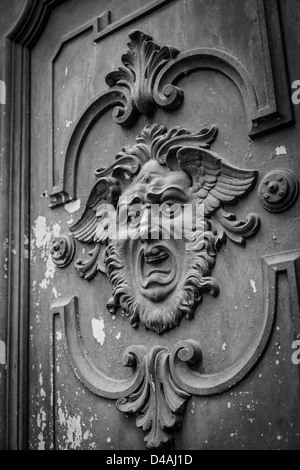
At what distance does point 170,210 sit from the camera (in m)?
1.95

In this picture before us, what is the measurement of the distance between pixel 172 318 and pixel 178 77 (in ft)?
2.25

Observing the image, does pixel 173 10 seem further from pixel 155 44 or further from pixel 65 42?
pixel 65 42

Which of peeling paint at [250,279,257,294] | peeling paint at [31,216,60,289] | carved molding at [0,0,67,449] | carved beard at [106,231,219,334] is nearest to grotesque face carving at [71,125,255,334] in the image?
carved beard at [106,231,219,334]

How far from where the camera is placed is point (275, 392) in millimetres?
1672

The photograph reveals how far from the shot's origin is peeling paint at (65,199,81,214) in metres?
2.24

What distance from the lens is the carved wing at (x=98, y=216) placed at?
210 cm

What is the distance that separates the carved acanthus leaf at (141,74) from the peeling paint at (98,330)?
0.60 meters

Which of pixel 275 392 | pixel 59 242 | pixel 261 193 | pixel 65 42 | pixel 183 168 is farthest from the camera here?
pixel 65 42

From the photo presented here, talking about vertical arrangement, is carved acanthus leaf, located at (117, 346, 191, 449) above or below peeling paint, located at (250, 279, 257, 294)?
below

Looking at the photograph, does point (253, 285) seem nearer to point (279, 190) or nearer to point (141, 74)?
point (279, 190)

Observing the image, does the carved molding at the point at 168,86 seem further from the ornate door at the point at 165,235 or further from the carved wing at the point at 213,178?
the carved wing at the point at 213,178

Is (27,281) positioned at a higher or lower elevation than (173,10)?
lower

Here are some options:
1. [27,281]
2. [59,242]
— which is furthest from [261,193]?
[27,281]

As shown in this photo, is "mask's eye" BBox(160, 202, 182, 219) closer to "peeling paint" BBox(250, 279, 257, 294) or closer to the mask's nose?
the mask's nose
